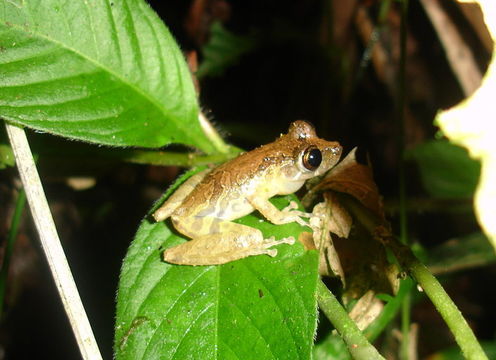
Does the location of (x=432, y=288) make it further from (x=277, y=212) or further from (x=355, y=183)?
(x=277, y=212)

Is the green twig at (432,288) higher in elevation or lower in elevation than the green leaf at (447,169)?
higher

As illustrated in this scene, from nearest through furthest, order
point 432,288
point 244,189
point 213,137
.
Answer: point 432,288 → point 244,189 → point 213,137

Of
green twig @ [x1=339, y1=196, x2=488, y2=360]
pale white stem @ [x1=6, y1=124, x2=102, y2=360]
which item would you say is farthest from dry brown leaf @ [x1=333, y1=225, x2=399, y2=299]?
pale white stem @ [x1=6, y1=124, x2=102, y2=360]

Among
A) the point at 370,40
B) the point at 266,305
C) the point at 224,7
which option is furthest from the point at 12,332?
the point at 370,40

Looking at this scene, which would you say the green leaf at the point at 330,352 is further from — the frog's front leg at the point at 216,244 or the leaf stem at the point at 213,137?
the leaf stem at the point at 213,137

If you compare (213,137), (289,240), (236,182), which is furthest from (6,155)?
(289,240)

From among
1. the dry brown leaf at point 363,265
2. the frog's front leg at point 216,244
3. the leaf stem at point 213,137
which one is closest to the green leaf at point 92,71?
the leaf stem at point 213,137
